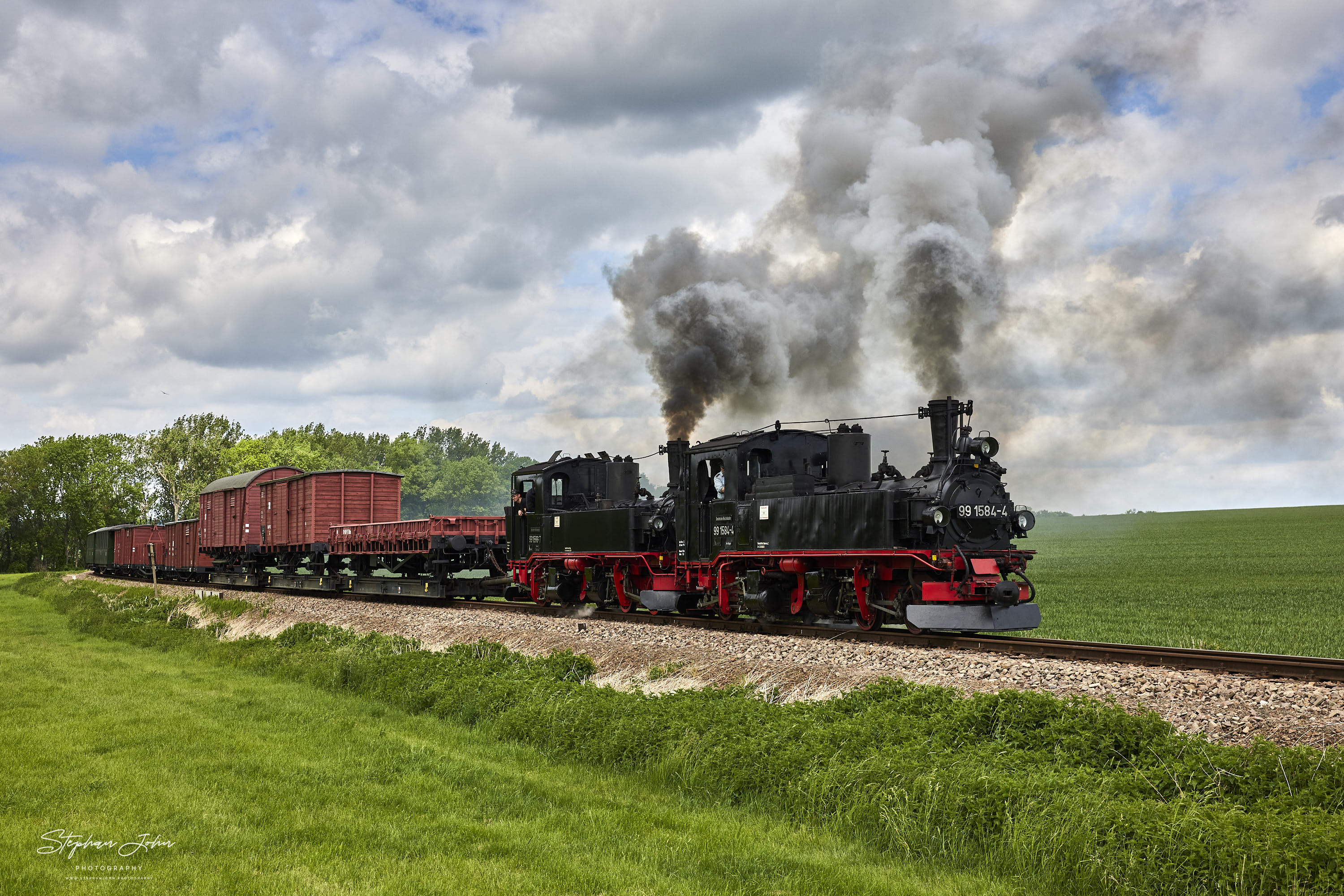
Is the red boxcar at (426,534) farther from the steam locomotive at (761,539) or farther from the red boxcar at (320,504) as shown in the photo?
the red boxcar at (320,504)

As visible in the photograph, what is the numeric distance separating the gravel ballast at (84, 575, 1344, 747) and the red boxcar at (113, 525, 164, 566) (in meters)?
36.9

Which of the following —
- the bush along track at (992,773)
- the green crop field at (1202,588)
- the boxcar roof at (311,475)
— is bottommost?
the green crop field at (1202,588)

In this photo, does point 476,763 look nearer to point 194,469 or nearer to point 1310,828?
point 1310,828

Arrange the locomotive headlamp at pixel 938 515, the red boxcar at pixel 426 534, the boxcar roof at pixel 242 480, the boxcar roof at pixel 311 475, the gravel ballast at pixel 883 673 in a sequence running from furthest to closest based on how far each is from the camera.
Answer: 1. the boxcar roof at pixel 242 480
2. the boxcar roof at pixel 311 475
3. the red boxcar at pixel 426 534
4. the locomotive headlamp at pixel 938 515
5. the gravel ballast at pixel 883 673

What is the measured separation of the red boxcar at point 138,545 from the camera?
49844 millimetres

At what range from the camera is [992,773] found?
7234 millimetres

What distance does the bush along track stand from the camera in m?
5.80

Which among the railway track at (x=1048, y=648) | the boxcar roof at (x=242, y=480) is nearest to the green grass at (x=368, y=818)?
the railway track at (x=1048, y=648)

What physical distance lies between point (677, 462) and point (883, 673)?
9.53 meters

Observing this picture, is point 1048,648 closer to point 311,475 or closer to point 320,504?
point 320,504

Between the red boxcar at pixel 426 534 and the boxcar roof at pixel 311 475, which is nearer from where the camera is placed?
the red boxcar at pixel 426 534

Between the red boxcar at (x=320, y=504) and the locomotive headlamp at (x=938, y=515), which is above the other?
the red boxcar at (x=320, y=504)

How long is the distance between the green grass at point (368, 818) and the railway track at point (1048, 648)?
6578 millimetres

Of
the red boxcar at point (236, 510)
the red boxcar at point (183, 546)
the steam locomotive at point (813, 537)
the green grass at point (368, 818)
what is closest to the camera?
the green grass at point (368, 818)
